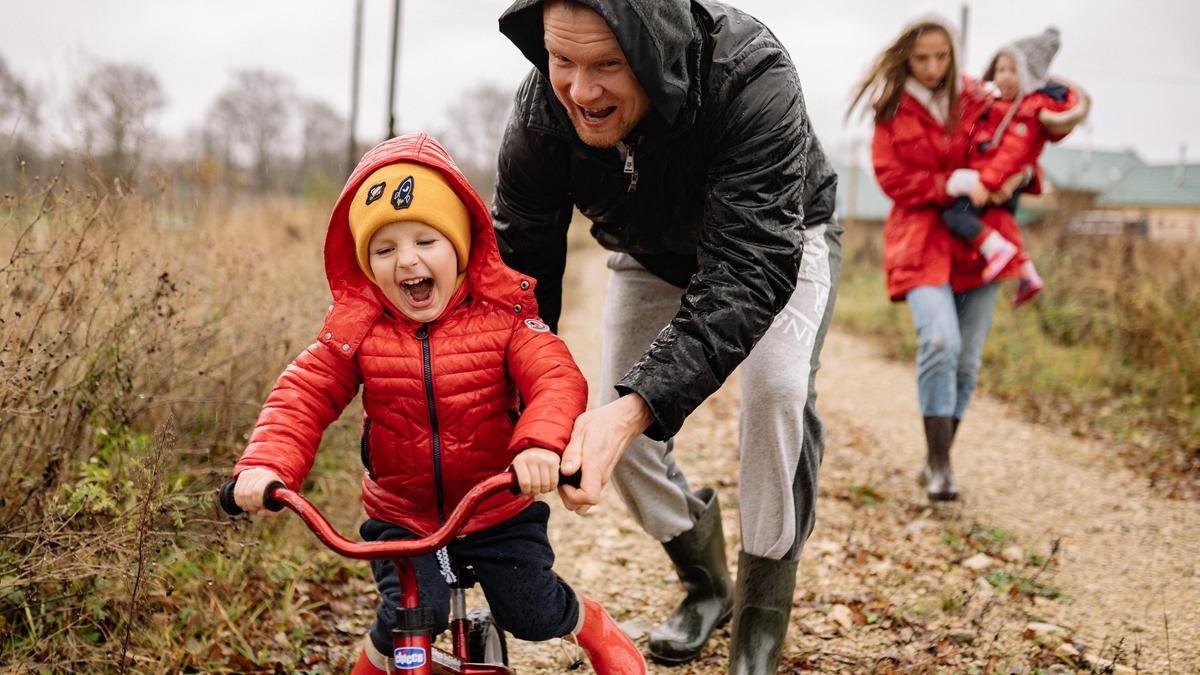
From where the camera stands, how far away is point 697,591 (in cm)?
347

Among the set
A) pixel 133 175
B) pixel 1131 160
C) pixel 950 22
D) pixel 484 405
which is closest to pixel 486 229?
pixel 484 405

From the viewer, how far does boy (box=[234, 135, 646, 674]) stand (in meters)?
2.36

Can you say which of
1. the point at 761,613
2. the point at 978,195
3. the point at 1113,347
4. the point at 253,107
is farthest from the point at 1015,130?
the point at 253,107

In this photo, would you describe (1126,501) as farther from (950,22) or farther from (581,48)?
(581,48)

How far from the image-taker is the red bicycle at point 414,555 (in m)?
2.01

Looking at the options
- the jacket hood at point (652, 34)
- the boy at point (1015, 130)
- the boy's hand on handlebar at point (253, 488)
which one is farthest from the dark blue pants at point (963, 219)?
the boy's hand on handlebar at point (253, 488)

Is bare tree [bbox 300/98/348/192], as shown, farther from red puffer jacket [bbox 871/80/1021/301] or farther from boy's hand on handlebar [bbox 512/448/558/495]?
boy's hand on handlebar [bbox 512/448/558/495]

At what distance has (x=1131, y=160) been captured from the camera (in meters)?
51.3

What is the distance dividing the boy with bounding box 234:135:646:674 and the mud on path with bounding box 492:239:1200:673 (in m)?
1.10

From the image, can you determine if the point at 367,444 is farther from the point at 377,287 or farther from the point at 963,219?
the point at 963,219

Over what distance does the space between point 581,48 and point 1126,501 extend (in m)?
4.65

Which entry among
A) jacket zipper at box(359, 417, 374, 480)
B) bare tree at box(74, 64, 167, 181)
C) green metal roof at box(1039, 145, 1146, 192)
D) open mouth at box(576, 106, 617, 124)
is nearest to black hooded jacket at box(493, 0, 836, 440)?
open mouth at box(576, 106, 617, 124)

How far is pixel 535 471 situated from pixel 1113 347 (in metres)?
7.65

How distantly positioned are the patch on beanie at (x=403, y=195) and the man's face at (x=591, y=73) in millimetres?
438
